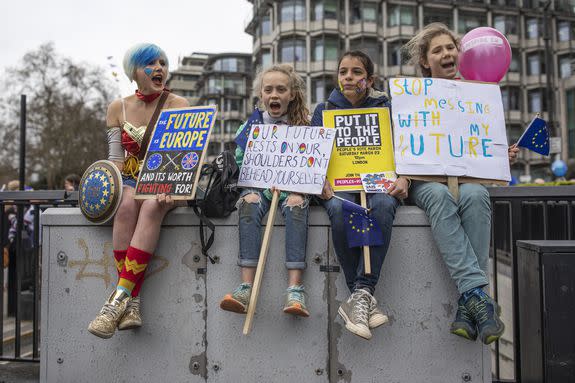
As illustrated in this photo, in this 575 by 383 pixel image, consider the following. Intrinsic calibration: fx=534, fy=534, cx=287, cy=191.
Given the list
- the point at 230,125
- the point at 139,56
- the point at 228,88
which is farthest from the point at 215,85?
the point at 139,56

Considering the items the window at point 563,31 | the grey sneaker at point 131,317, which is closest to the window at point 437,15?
the window at point 563,31

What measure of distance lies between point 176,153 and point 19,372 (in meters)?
2.30

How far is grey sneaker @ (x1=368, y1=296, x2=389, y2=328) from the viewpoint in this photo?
3.22 m

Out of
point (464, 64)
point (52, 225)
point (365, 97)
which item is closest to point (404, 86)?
point (365, 97)

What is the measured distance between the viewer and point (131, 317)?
11.6 ft

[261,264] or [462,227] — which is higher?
[462,227]

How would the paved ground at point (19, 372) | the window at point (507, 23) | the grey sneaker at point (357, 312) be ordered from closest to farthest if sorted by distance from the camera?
the grey sneaker at point (357, 312) < the paved ground at point (19, 372) < the window at point (507, 23)

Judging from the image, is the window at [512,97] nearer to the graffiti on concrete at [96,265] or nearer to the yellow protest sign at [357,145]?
the yellow protest sign at [357,145]

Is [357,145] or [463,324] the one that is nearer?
[463,324]

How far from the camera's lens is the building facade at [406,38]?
44.3 metres

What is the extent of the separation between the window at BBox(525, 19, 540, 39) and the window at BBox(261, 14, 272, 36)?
23.9 metres

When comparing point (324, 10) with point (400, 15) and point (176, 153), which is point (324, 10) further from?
point (176, 153)

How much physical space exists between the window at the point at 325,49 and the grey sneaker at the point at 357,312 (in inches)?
1679

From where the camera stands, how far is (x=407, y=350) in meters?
3.53
